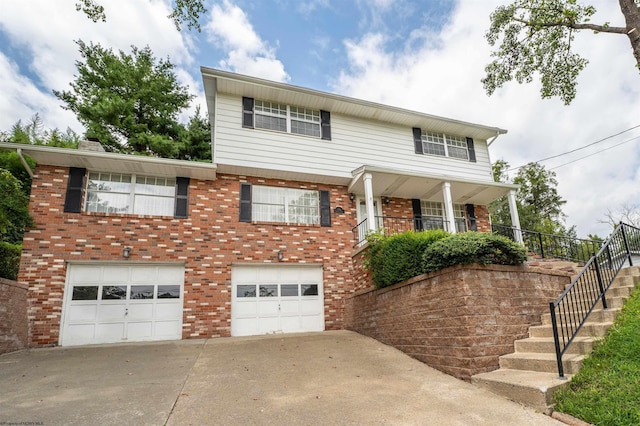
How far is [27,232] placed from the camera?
848 centimetres

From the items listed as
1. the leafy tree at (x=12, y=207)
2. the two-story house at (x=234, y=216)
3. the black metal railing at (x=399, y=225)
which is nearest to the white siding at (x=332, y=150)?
the two-story house at (x=234, y=216)

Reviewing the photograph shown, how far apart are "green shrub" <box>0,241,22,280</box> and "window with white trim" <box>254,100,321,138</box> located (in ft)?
24.2

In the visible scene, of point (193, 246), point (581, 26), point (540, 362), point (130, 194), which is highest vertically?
point (581, 26)

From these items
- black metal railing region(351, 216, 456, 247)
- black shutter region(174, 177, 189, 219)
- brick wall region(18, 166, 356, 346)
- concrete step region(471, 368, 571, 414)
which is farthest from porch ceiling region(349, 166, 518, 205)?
concrete step region(471, 368, 571, 414)

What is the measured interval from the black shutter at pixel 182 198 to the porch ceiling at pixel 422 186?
4978 mm

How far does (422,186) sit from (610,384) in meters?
7.99

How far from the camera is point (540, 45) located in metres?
10.4

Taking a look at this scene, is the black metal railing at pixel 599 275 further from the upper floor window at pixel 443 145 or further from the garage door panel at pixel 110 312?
the garage door panel at pixel 110 312

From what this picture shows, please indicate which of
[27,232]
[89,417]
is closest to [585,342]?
[89,417]

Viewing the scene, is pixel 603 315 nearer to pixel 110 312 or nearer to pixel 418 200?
pixel 418 200

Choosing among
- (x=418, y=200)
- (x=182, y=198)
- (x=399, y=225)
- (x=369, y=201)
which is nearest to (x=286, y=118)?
(x=369, y=201)

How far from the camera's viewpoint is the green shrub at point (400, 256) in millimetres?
6832

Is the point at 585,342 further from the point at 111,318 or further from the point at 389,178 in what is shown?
the point at 111,318

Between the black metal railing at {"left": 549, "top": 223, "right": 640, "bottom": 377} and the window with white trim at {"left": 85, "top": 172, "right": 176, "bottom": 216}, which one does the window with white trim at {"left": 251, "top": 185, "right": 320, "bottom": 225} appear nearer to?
the window with white trim at {"left": 85, "top": 172, "right": 176, "bottom": 216}
